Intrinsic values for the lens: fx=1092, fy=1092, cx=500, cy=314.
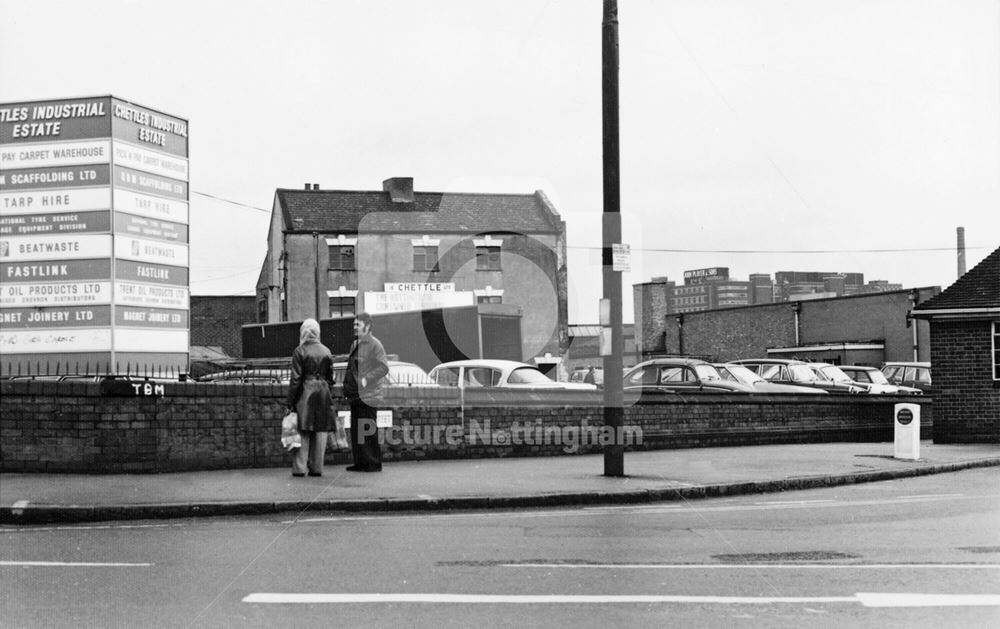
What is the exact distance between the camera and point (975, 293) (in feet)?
75.0

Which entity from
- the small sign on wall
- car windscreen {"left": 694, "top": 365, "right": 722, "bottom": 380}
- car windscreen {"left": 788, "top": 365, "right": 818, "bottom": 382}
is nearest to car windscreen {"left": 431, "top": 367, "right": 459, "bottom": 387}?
the small sign on wall

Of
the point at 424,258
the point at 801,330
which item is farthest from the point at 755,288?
the point at 424,258

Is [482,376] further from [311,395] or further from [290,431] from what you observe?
[290,431]

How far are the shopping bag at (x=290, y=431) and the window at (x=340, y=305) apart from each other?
41707 mm

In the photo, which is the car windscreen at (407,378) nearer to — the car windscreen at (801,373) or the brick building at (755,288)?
the car windscreen at (801,373)

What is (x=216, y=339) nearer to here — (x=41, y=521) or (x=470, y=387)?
(x=470, y=387)

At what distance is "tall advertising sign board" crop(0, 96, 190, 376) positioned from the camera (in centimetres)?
1387

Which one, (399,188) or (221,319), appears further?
(221,319)

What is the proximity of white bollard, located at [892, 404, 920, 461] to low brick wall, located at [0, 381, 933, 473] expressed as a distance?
149 inches

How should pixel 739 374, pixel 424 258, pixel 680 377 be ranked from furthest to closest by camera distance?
1. pixel 424 258
2. pixel 739 374
3. pixel 680 377

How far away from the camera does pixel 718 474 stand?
48.5ft

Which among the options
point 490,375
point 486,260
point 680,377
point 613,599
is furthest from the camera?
point 486,260

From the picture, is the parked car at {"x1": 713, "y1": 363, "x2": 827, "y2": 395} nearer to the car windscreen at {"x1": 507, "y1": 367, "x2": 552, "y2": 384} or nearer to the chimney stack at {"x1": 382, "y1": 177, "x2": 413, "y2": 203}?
the car windscreen at {"x1": 507, "y1": 367, "x2": 552, "y2": 384}

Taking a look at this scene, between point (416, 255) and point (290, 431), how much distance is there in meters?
41.5
